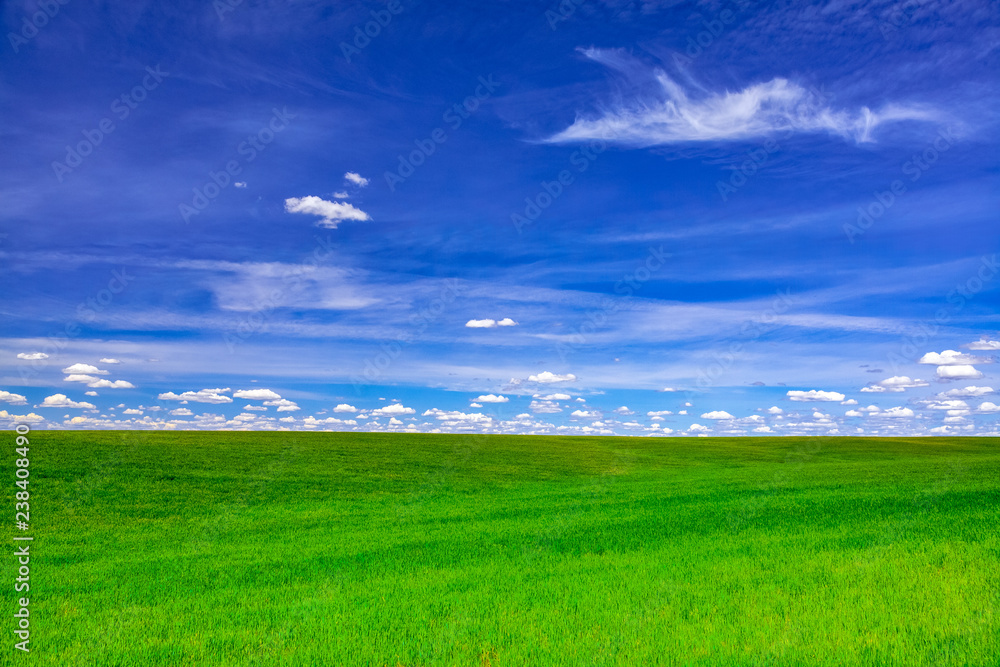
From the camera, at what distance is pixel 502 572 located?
1335 cm

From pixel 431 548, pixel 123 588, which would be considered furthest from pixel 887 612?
pixel 123 588

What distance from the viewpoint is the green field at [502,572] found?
8648mm

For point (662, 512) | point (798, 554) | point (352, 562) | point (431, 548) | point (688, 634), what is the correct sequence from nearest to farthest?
point (688, 634) < point (798, 554) < point (352, 562) < point (431, 548) < point (662, 512)

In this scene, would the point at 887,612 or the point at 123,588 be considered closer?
the point at 887,612

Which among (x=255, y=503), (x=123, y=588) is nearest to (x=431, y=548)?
(x=123, y=588)

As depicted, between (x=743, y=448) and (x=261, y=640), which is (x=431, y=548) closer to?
(x=261, y=640)

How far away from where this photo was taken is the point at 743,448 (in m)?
72.2

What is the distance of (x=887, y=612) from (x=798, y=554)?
4.57 metres

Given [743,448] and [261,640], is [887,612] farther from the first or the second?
[743,448]

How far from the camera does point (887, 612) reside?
9.45 m

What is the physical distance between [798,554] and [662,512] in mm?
8384

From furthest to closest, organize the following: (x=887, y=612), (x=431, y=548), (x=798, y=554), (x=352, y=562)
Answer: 1. (x=431, y=548)
2. (x=352, y=562)
3. (x=798, y=554)
4. (x=887, y=612)

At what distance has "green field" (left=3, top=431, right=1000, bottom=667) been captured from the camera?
340 inches

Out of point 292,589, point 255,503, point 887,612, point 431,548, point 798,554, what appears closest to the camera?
point 887,612
